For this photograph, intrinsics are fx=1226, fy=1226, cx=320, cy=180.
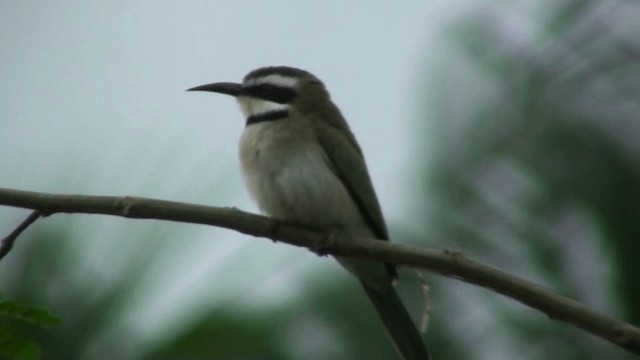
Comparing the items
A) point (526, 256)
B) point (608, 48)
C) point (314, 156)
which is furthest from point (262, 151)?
point (608, 48)

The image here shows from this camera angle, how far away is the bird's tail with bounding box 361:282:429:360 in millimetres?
3160

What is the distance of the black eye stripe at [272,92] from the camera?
366 cm

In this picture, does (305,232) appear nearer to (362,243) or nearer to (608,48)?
(362,243)

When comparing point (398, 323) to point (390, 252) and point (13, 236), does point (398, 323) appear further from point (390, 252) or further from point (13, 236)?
point (13, 236)

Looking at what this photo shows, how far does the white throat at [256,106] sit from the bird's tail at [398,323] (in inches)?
23.5

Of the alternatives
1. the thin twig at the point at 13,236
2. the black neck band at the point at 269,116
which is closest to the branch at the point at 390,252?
the thin twig at the point at 13,236

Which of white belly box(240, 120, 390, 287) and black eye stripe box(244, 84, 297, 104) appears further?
black eye stripe box(244, 84, 297, 104)

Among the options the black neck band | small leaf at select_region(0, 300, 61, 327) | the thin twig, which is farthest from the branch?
the black neck band

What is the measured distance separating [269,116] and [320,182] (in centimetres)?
34

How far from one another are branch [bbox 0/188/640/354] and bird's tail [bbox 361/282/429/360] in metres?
0.45

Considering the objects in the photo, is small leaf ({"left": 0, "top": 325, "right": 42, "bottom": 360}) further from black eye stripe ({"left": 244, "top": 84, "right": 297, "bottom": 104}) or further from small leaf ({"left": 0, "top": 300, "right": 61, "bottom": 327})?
black eye stripe ({"left": 244, "top": 84, "right": 297, "bottom": 104})

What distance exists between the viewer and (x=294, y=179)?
10.8ft

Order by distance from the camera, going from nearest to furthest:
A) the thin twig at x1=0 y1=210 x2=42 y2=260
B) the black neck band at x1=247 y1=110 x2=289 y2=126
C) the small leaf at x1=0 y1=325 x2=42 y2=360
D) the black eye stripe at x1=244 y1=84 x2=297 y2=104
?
the small leaf at x1=0 y1=325 x2=42 y2=360 < the thin twig at x1=0 y1=210 x2=42 y2=260 < the black neck band at x1=247 y1=110 x2=289 y2=126 < the black eye stripe at x1=244 y1=84 x2=297 y2=104

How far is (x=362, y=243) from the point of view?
104 inches
